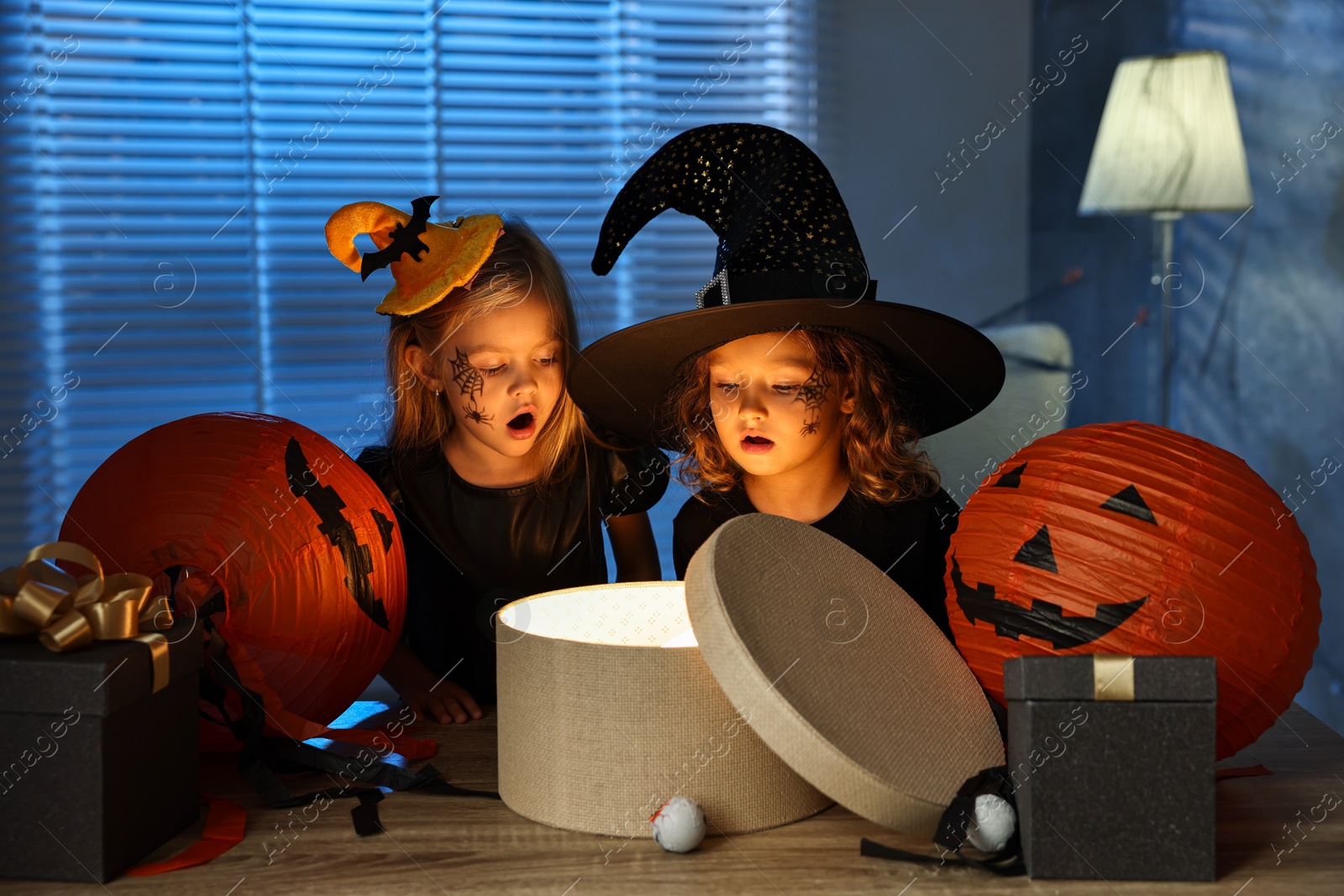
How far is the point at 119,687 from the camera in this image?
75 cm

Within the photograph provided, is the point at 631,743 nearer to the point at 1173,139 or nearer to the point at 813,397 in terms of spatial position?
the point at 813,397

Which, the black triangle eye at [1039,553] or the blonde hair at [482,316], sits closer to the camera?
the black triangle eye at [1039,553]

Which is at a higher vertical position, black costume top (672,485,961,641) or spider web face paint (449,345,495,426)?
spider web face paint (449,345,495,426)

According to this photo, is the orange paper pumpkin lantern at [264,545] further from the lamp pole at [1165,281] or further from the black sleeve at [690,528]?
the lamp pole at [1165,281]

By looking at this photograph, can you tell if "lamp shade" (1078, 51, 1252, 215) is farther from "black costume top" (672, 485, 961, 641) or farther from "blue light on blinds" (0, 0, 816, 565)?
"black costume top" (672, 485, 961, 641)

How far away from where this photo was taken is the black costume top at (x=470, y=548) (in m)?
1.31

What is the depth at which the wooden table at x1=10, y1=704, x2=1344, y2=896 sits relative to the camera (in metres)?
0.73

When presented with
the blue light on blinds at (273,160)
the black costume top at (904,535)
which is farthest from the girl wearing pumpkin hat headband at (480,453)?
the blue light on blinds at (273,160)

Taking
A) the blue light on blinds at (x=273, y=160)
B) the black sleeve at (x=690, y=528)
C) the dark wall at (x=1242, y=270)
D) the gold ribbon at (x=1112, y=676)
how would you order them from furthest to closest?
the blue light on blinds at (x=273, y=160) → the dark wall at (x=1242, y=270) → the black sleeve at (x=690, y=528) → the gold ribbon at (x=1112, y=676)

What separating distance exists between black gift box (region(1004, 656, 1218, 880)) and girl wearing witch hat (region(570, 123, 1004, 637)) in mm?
469

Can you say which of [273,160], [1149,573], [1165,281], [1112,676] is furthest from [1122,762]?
[273,160]

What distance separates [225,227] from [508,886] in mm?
2216

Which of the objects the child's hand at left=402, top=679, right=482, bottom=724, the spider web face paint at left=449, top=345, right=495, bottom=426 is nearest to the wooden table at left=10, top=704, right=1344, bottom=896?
the child's hand at left=402, top=679, right=482, bottom=724

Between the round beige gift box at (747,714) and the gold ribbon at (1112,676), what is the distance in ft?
0.42
